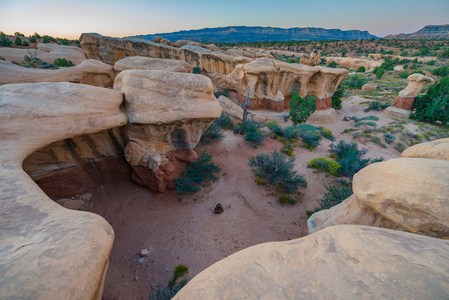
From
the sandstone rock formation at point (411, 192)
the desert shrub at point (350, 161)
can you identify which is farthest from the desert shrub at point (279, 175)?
the sandstone rock formation at point (411, 192)

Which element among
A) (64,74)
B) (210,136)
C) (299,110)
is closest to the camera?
(64,74)

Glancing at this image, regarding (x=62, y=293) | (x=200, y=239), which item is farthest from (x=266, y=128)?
(x=62, y=293)

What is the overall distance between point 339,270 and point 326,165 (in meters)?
7.47

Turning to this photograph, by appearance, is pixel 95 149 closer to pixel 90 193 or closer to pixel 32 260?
pixel 90 193

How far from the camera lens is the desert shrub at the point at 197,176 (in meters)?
5.93

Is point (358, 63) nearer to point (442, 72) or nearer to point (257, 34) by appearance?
point (442, 72)

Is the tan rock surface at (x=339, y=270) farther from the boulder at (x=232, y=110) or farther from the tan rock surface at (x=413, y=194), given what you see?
the boulder at (x=232, y=110)

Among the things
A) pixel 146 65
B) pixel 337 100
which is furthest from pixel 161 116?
pixel 337 100

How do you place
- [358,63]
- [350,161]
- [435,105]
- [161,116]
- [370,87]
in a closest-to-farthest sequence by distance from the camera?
1. [161,116]
2. [350,161]
3. [435,105]
4. [370,87]
5. [358,63]

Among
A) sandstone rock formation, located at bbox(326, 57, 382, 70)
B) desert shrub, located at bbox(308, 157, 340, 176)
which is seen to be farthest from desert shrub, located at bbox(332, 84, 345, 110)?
sandstone rock formation, located at bbox(326, 57, 382, 70)

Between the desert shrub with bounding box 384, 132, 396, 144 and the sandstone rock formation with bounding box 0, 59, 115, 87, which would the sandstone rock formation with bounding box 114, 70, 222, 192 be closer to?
the sandstone rock formation with bounding box 0, 59, 115, 87

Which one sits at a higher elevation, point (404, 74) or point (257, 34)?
point (257, 34)

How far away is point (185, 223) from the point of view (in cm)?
521

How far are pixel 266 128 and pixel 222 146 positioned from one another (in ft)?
17.3
